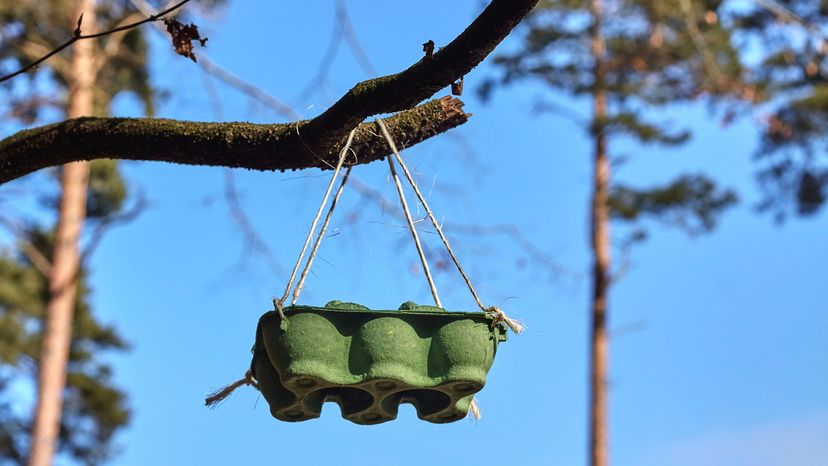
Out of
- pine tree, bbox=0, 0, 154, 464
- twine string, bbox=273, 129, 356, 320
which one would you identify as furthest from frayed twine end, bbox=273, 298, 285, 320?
pine tree, bbox=0, 0, 154, 464

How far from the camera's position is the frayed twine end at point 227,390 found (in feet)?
9.69

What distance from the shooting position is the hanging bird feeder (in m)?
2.50

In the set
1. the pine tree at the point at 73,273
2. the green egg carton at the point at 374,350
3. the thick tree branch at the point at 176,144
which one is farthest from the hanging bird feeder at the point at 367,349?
the pine tree at the point at 73,273

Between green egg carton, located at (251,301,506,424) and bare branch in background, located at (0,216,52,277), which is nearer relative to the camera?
green egg carton, located at (251,301,506,424)

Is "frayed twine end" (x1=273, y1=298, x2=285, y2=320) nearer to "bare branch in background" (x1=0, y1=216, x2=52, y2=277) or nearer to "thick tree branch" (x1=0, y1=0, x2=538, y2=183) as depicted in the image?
"thick tree branch" (x1=0, y1=0, x2=538, y2=183)

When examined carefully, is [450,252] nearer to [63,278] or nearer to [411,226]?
[411,226]

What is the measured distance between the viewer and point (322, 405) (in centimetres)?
278

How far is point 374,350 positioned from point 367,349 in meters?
0.02

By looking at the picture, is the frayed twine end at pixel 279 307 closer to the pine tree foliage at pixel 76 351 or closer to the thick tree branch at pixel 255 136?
the thick tree branch at pixel 255 136

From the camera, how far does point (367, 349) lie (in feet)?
8.26

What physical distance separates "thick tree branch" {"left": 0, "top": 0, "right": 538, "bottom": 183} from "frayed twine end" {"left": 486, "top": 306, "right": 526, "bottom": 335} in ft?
1.69

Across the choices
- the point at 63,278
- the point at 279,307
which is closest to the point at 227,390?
the point at 279,307

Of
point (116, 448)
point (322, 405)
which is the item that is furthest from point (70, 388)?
point (322, 405)

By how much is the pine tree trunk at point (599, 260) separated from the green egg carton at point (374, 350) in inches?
353
